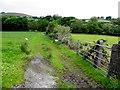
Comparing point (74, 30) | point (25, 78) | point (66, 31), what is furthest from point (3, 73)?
point (74, 30)

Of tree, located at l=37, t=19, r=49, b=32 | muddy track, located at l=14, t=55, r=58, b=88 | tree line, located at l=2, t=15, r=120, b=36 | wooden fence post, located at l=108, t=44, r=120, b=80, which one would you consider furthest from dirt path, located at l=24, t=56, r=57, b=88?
tree, located at l=37, t=19, r=49, b=32

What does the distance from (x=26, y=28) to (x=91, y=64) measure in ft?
248

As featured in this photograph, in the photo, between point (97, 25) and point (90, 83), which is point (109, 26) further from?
point (90, 83)

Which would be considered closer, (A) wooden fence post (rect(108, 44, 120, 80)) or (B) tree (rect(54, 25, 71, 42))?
(A) wooden fence post (rect(108, 44, 120, 80))

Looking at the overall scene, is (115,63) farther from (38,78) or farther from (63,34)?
(63,34)

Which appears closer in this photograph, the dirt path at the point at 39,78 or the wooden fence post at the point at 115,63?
the dirt path at the point at 39,78

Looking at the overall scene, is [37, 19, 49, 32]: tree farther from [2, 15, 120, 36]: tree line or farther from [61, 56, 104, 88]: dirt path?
[61, 56, 104, 88]: dirt path

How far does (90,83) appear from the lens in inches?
355

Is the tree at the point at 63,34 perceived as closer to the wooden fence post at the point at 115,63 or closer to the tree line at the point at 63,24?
the wooden fence post at the point at 115,63

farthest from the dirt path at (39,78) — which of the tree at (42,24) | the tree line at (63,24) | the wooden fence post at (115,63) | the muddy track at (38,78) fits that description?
the tree at (42,24)

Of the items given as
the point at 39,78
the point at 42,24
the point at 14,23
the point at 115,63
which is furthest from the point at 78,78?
the point at 14,23

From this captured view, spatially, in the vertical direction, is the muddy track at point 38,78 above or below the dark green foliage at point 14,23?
below

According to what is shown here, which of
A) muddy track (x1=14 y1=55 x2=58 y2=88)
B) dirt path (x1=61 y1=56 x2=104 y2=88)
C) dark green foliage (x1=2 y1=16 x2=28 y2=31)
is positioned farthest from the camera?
Result: dark green foliage (x1=2 y1=16 x2=28 y2=31)

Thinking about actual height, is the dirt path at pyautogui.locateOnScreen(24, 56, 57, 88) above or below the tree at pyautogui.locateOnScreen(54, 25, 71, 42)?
below
